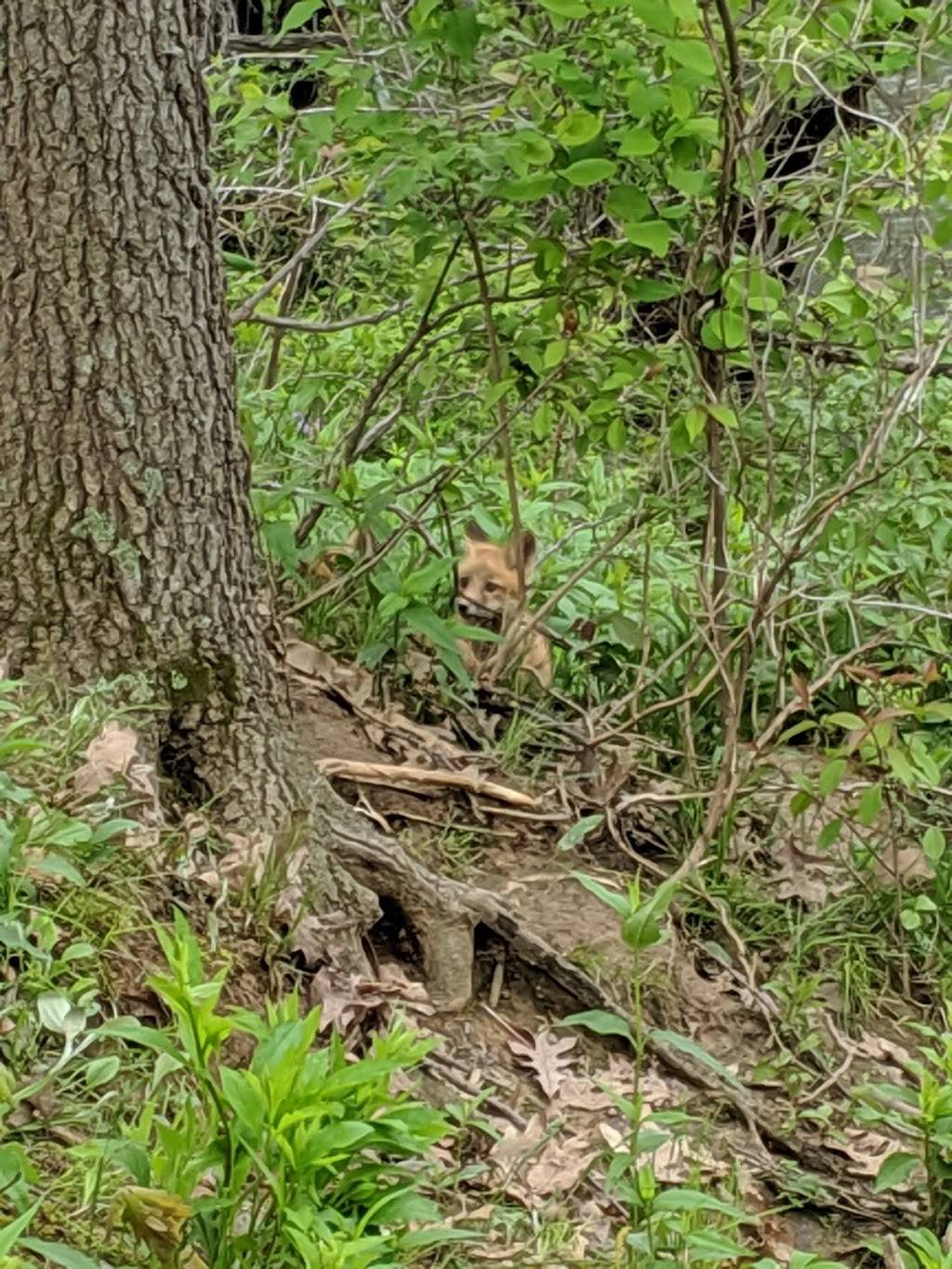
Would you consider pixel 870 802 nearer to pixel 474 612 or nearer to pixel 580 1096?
pixel 580 1096

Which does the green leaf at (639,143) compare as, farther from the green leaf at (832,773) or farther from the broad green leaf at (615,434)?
the green leaf at (832,773)

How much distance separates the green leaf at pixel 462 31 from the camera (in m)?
3.35

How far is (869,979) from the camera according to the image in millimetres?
3650

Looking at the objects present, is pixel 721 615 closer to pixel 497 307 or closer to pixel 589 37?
pixel 497 307

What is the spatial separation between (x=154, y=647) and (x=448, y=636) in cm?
113

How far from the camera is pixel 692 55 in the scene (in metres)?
2.92

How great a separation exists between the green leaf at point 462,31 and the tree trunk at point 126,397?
0.58 meters

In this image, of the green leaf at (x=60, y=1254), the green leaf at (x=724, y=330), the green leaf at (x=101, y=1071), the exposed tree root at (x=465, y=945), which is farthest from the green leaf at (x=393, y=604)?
the green leaf at (x=60, y=1254)

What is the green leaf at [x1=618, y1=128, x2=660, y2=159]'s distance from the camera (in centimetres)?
307

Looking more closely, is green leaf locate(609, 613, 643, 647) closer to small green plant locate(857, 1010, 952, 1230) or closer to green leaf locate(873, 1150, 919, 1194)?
small green plant locate(857, 1010, 952, 1230)

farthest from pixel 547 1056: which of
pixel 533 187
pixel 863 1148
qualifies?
pixel 533 187

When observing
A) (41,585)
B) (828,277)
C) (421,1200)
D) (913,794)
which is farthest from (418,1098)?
(828,277)

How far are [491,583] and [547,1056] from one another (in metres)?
1.82

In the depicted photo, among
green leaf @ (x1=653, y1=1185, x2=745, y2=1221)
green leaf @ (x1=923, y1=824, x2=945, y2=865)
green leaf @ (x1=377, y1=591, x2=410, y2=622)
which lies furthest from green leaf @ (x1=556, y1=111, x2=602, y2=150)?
green leaf @ (x1=653, y1=1185, x2=745, y2=1221)
